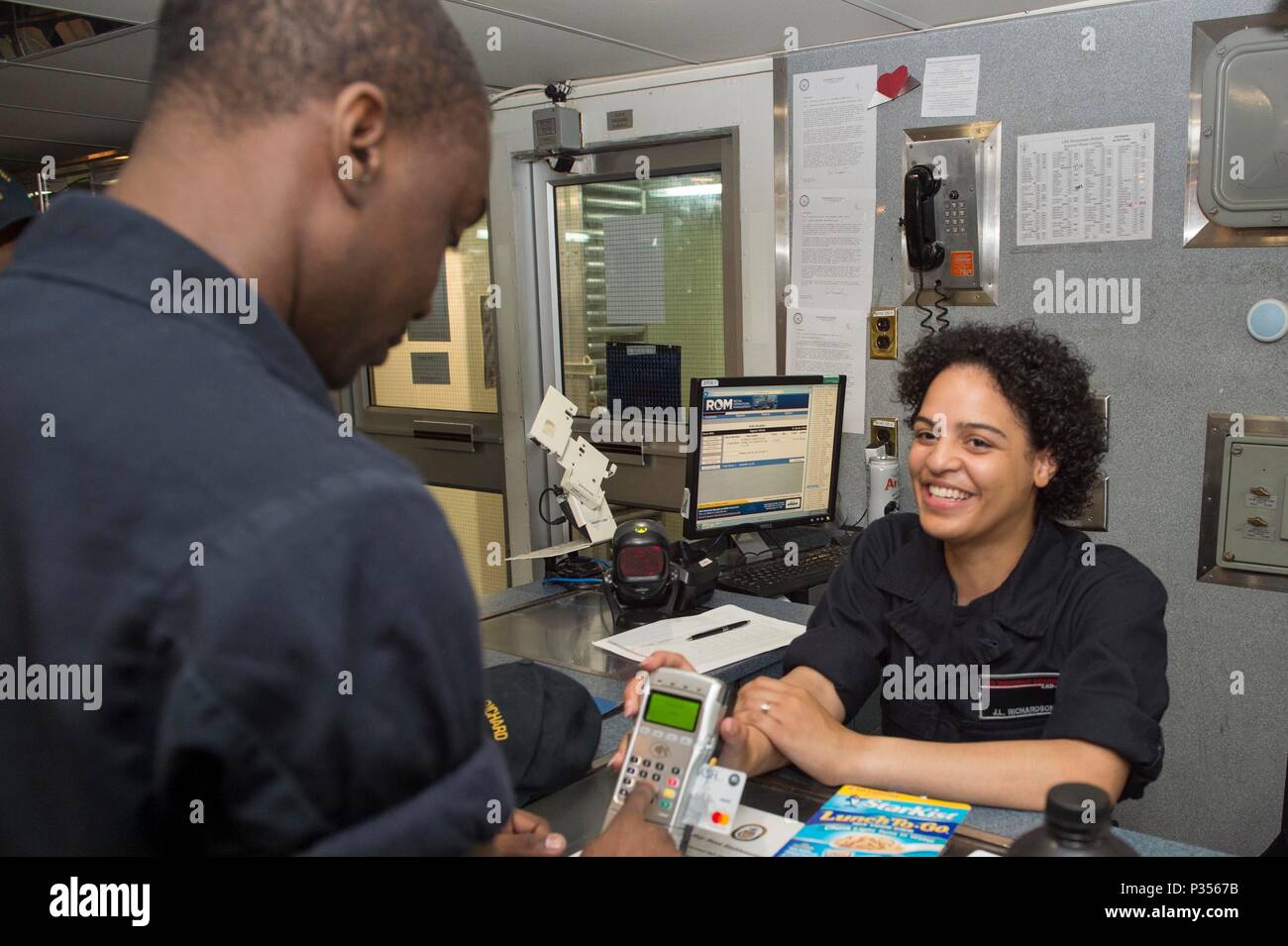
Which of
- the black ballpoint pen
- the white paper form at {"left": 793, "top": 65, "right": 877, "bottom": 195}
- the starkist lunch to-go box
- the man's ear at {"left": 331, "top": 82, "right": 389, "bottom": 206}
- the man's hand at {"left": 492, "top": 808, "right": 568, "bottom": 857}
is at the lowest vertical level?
the black ballpoint pen

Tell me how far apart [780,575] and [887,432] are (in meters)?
0.53

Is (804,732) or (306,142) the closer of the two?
(306,142)

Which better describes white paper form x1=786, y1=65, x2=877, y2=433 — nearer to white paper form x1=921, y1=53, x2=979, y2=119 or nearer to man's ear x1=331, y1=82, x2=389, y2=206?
white paper form x1=921, y1=53, x2=979, y2=119

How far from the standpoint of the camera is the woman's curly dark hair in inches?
65.0

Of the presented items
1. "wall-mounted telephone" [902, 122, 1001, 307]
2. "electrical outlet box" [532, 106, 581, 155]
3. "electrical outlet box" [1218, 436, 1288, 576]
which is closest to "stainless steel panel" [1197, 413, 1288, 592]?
"electrical outlet box" [1218, 436, 1288, 576]

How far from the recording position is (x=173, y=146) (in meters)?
0.57

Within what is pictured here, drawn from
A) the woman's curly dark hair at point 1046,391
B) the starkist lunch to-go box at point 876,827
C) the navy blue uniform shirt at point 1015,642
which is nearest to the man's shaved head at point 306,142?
the starkist lunch to-go box at point 876,827

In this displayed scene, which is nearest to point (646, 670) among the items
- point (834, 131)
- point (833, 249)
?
point (833, 249)

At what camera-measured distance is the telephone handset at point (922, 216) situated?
251 centimetres

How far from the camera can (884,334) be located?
8.89 feet

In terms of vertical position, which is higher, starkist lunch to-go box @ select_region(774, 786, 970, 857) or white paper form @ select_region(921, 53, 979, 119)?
white paper form @ select_region(921, 53, 979, 119)

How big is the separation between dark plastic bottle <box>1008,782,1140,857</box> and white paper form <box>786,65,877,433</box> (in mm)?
2010

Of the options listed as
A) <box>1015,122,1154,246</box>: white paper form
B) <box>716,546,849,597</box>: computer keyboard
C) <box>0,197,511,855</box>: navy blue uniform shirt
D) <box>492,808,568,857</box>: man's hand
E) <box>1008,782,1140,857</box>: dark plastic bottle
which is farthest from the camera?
<box>716,546,849,597</box>: computer keyboard

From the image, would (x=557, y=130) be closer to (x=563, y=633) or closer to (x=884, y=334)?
(x=884, y=334)
